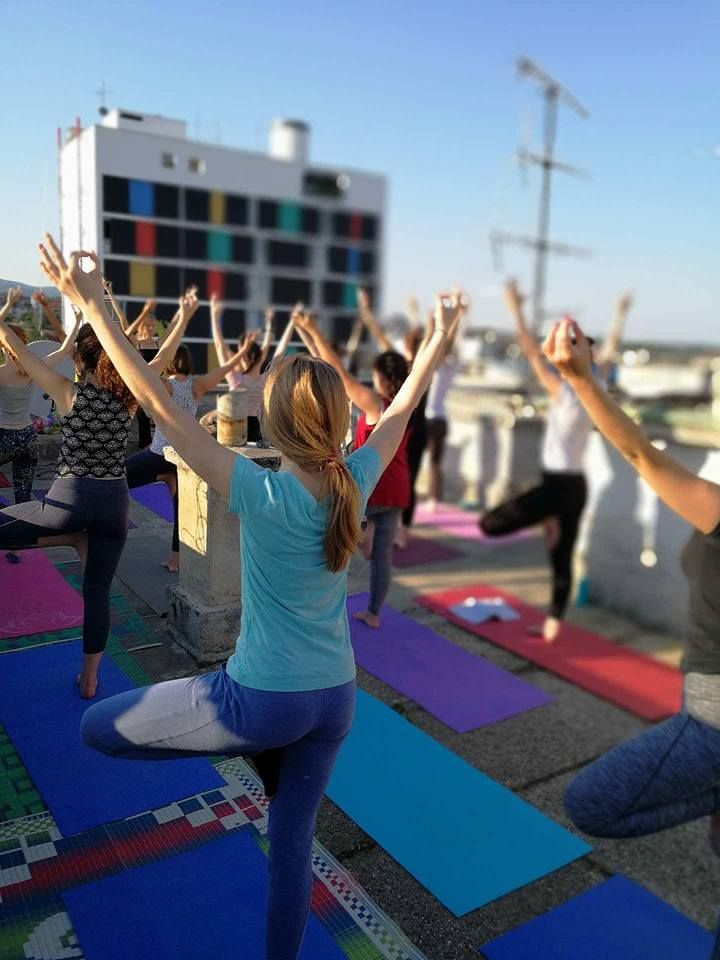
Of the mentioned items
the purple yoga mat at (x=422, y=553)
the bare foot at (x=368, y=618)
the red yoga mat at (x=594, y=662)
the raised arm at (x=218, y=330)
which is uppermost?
the raised arm at (x=218, y=330)

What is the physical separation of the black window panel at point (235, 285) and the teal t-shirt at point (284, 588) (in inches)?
81.4

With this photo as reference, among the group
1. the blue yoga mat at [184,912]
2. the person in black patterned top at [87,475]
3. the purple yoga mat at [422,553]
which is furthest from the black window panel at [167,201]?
the purple yoga mat at [422,553]

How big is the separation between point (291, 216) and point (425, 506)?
767cm

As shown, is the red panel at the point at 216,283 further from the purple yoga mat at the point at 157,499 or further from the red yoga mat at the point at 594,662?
the red yoga mat at the point at 594,662

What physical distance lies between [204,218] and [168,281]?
366 millimetres

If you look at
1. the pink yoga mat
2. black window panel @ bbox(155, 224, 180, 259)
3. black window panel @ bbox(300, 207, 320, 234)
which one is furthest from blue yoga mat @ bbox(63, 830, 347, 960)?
black window panel @ bbox(300, 207, 320, 234)

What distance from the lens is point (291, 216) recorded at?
3752 millimetres

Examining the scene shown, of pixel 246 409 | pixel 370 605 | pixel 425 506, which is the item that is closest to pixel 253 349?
pixel 246 409

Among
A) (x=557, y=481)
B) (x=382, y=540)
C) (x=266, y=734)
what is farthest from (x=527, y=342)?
(x=266, y=734)

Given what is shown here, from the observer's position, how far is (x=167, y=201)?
11.3 feet

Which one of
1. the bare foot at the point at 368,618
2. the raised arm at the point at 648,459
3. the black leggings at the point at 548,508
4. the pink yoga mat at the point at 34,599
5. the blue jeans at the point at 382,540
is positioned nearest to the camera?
the raised arm at the point at 648,459

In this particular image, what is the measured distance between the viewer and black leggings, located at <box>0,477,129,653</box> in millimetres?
3062

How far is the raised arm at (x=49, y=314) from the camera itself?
2986 mm

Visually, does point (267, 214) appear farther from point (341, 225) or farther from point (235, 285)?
point (341, 225)
